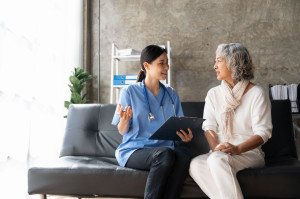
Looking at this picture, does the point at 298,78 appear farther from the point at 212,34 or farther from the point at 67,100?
the point at 67,100

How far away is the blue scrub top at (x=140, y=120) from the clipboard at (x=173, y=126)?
0.13 metres

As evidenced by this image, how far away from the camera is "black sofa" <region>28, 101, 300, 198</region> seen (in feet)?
4.92

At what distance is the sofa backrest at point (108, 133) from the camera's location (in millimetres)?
1956

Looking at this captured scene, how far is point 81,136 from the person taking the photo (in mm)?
2215

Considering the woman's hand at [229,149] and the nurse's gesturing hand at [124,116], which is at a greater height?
the nurse's gesturing hand at [124,116]

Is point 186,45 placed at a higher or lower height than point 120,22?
lower

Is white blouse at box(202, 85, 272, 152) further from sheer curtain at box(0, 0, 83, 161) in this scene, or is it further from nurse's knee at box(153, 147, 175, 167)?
sheer curtain at box(0, 0, 83, 161)

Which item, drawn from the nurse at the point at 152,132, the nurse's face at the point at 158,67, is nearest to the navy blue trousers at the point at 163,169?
the nurse at the point at 152,132

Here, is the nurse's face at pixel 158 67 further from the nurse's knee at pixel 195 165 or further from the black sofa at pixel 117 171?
the nurse's knee at pixel 195 165

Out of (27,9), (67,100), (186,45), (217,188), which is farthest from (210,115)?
(186,45)

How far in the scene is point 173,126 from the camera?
5.14ft

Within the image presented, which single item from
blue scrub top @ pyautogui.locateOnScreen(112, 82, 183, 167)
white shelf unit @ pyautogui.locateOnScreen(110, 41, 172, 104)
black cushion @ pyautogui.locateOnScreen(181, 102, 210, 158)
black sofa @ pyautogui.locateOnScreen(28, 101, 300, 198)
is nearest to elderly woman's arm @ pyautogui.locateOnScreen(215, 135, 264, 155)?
black sofa @ pyautogui.locateOnScreen(28, 101, 300, 198)

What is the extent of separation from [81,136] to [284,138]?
1.50 m

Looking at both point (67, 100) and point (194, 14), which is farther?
point (194, 14)
